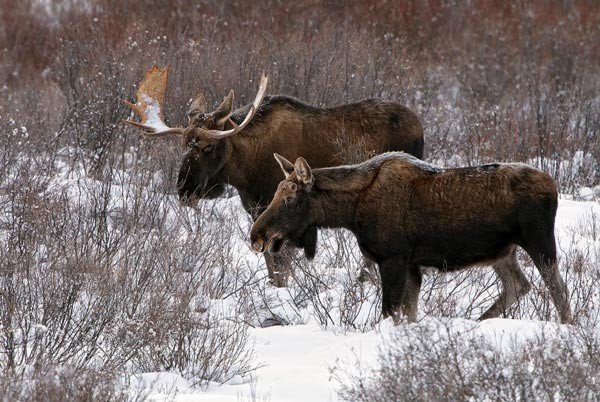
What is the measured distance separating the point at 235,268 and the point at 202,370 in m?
2.89

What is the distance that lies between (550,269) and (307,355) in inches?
62.2

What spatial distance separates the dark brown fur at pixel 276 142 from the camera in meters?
9.38

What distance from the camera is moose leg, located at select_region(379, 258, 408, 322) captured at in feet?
23.3

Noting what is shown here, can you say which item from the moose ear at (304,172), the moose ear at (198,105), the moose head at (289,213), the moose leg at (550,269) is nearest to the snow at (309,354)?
the moose leg at (550,269)

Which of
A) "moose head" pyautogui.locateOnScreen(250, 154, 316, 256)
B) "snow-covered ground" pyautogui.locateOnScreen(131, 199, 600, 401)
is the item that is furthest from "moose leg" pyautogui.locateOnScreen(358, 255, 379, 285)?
"moose head" pyautogui.locateOnScreen(250, 154, 316, 256)

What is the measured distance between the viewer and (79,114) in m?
13.4

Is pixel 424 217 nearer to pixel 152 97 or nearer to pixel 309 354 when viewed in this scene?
pixel 309 354

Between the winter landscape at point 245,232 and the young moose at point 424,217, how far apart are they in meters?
0.28

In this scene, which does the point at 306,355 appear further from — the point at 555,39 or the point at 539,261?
the point at 555,39

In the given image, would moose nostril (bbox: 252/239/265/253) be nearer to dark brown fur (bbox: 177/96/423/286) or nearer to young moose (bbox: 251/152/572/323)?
young moose (bbox: 251/152/572/323)

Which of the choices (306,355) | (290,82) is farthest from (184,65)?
(306,355)

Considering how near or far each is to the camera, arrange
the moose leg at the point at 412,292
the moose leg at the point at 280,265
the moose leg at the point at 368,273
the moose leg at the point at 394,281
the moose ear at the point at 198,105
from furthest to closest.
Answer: the moose ear at the point at 198,105, the moose leg at the point at 280,265, the moose leg at the point at 368,273, the moose leg at the point at 412,292, the moose leg at the point at 394,281

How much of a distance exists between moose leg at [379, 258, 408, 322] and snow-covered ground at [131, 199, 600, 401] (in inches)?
5.7

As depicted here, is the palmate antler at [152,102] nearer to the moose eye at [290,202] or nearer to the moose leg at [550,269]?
the moose eye at [290,202]
